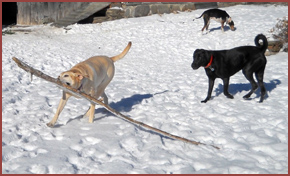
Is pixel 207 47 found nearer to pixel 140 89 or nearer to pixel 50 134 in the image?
pixel 140 89

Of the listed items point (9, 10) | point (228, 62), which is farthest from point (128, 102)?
point (9, 10)

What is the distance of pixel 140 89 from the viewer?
7.06m

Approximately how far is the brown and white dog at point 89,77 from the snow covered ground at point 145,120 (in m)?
0.32

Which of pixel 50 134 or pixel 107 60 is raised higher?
pixel 107 60

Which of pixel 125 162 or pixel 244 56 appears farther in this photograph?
pixel 244 56

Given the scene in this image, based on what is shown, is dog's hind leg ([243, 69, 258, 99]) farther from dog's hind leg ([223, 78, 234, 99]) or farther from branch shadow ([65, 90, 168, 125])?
branch shadow ([65, 90, 168, 125])

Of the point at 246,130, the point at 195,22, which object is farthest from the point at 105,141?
the point at 195,22

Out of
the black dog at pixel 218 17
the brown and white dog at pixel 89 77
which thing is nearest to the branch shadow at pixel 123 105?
the brown and white dog at pixel 89 77

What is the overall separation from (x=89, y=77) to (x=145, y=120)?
45.0 inches

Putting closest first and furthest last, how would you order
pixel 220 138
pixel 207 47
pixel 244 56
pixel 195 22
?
pixel 220 138
pixel 244 56
pixel 207 47
pixel 195 22

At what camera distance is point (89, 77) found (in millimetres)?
4516

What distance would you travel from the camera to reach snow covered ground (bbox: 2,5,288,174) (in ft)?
11.8

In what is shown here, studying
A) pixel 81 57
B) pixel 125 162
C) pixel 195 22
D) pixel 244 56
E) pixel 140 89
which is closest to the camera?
pixel 125 162

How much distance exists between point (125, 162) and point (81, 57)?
21.7ft
